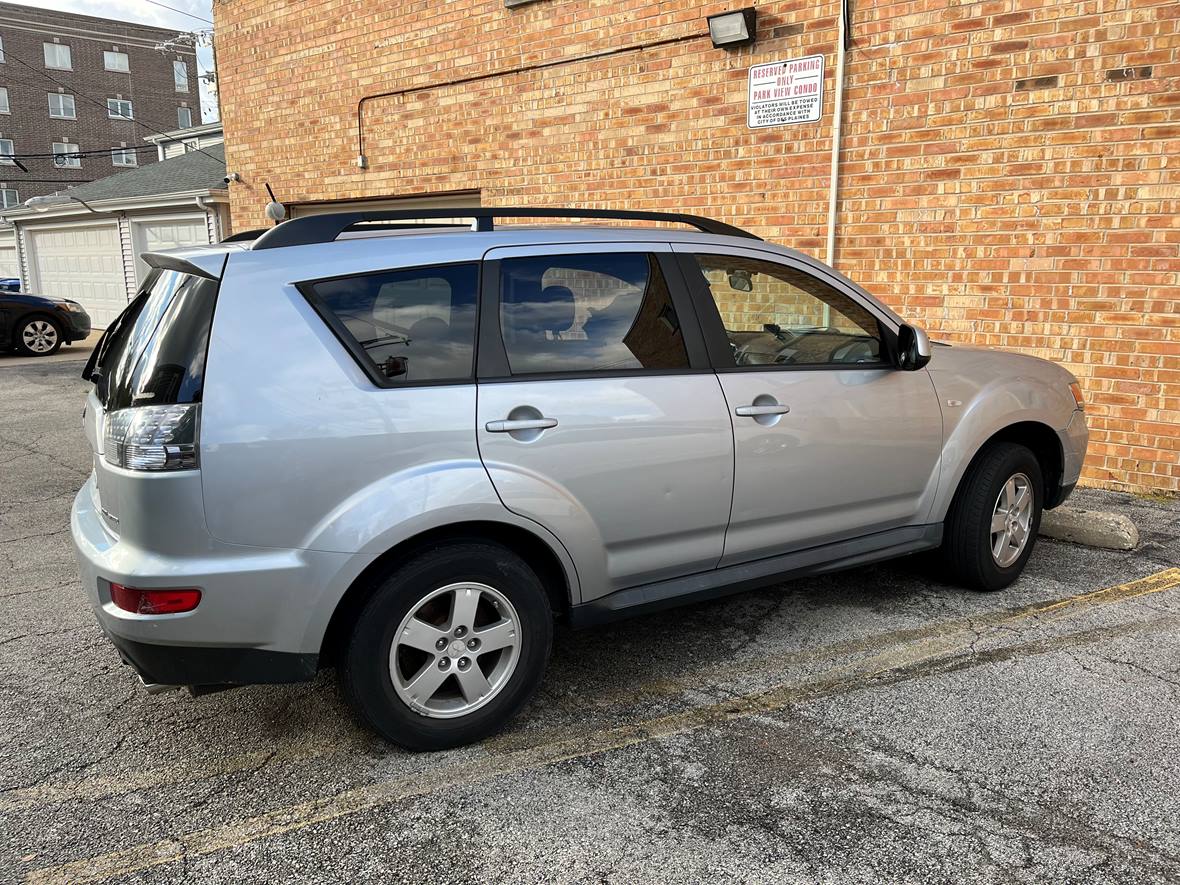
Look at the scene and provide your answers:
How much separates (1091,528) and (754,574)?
2.73 m

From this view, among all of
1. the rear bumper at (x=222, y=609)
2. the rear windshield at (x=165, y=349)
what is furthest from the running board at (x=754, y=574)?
the rear windshield at (x=165, y=349)

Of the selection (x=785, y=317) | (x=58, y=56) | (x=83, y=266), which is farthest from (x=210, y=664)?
(x=58, y=56)

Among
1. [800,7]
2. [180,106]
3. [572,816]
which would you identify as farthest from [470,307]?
[180,106]

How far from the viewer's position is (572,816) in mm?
2824

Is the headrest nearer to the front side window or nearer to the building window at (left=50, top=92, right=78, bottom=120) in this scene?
the front side window

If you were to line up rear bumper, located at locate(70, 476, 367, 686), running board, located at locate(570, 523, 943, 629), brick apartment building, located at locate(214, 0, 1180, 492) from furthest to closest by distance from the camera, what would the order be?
brick apartment building, located at locate(214, 0, 1180, 492)
running board, located at locate(570, 523, 943, 629)
rear bumper, located at locate(70, 476, 367, 686)

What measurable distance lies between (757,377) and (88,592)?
2.48m

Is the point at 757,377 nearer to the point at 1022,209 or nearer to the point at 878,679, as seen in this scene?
the point at 878,679

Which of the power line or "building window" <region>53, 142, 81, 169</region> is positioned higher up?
the power line

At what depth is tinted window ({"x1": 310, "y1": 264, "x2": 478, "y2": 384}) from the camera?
297 centimetres

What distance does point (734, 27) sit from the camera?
24.7 feet

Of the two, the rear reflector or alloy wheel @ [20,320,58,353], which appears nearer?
the rear reflector

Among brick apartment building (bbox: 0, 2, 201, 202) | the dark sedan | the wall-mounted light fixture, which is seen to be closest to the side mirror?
the wall-mounted light fixture

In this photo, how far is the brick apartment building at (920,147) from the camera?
6.20 meters
